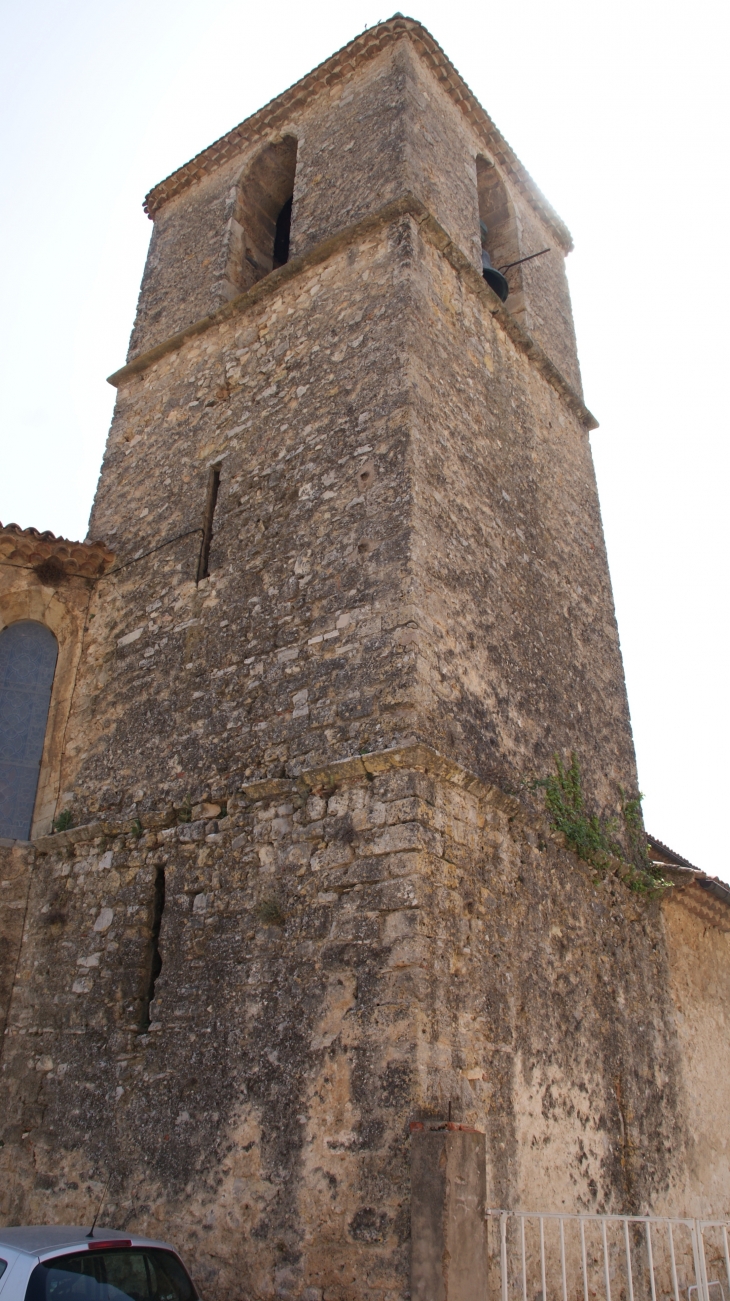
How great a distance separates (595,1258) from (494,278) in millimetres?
8906

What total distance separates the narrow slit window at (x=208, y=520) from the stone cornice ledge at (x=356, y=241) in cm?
196

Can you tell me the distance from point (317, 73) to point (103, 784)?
312 inches

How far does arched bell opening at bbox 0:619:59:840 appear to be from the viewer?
7.54m

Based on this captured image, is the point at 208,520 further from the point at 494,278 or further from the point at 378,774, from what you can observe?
the point at 494,278

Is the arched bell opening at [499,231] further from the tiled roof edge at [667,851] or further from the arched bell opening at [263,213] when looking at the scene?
the tiled roof edge at [667,851]

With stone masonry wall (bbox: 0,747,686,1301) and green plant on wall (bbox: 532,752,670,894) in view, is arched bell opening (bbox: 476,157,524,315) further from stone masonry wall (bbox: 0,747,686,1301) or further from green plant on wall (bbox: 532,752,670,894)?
stone masonry wall (bbox: 0,747,686,1301)

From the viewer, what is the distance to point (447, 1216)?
411 cm

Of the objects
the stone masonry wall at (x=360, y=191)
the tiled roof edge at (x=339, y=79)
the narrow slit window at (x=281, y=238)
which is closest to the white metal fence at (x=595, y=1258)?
the stone masonry wall at (x=360, y=191)

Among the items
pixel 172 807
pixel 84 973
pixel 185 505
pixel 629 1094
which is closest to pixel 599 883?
pixel 629 1094

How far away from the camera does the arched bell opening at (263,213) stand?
10047 mm

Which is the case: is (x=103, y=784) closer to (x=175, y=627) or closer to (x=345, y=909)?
(x=175, y=627)

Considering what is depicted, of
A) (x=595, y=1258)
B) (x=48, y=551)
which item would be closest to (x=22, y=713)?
(x=48, y=551)

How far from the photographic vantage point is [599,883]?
6.94m

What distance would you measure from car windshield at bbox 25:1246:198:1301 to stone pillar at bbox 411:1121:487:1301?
1163 millimetres
